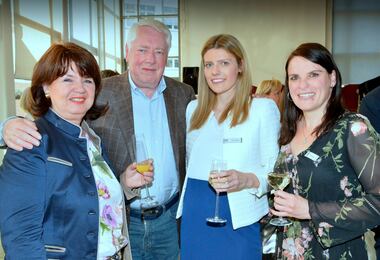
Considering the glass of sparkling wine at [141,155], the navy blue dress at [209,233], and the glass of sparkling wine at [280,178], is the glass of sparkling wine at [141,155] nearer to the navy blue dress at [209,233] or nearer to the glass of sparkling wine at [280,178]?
the navy blue dress at [209,233]

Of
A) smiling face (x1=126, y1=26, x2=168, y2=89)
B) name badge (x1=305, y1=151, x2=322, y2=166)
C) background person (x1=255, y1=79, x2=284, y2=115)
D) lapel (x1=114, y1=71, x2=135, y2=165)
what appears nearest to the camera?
name badge (x1=305, y1=151, x2=322, y2=166)

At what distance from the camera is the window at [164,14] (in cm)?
1114

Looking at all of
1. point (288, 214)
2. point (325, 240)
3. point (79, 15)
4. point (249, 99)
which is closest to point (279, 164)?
point (288, 214)

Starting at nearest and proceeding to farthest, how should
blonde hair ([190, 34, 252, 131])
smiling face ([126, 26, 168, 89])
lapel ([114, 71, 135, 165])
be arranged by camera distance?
blonde hair ([190, 34, 252, 131]), lapel ([114, 71, 135, 165]), smiling face ([126, 26, 168, 89])

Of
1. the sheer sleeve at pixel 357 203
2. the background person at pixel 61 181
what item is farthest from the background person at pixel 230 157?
the background person at pixel 61 181

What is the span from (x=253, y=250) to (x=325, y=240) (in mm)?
530

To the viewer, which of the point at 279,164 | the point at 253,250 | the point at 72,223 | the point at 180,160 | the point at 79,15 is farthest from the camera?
the point at 79,15

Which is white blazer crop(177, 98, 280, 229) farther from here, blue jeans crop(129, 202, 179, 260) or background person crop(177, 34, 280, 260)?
blue jeans crop(129, 202, 179, 260)

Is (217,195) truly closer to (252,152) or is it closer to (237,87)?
(252,152)

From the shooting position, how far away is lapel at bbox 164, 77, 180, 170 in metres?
2.45

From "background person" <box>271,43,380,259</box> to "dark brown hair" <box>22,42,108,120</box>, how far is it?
0.97 meters

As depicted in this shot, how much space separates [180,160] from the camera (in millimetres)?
2473

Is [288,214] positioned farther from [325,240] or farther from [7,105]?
[7,105]

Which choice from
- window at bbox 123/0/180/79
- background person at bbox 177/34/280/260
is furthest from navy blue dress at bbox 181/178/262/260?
window at bbox 123/0/180/79
